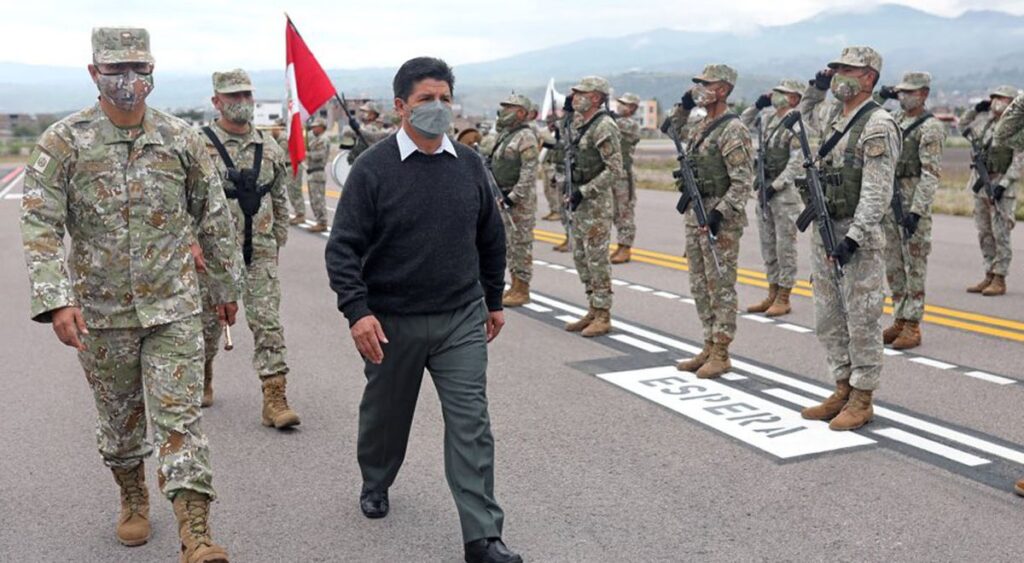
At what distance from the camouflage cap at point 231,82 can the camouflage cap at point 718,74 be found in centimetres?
311

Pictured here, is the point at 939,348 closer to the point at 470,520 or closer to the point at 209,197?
the point at 470,520

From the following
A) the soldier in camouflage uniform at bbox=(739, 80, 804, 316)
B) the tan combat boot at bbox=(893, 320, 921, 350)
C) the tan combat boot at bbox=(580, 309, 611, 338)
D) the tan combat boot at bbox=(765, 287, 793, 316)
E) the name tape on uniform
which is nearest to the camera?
the name tape on uniform

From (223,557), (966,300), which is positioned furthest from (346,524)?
(966,300)

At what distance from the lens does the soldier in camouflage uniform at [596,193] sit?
9172 mm

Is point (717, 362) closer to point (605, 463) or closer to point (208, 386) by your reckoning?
point (605, 463)

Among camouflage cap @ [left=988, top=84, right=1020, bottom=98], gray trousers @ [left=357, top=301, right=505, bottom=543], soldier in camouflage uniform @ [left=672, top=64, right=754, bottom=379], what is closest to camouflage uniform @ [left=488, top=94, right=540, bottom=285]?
soldier in camouflage uniform @ [left=672, top=64, right=754, bottom=379]

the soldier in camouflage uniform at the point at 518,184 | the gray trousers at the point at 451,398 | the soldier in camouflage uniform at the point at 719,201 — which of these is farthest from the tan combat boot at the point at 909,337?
the gray trousers at the point at 451,398

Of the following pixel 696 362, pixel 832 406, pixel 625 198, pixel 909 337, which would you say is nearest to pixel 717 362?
pixel 696 362

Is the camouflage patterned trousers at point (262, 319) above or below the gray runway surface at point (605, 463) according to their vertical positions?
above

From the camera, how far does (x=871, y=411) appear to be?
20.8ft

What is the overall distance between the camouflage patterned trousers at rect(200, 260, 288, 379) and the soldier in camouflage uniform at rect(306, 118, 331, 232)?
467 inches

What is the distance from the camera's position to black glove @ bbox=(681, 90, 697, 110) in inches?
311

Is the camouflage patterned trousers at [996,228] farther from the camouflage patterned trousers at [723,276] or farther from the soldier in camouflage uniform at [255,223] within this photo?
the soldier in camouflage uniform at [255,223]

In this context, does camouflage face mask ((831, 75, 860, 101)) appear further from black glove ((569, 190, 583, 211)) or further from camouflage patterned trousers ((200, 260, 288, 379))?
camouflage patterned trousers ((200, 260, 288, 379))
